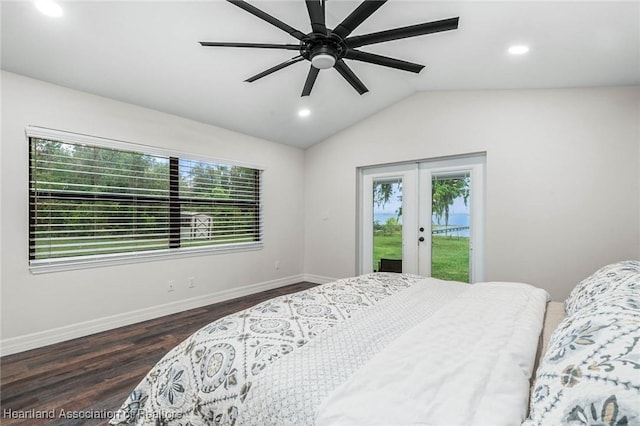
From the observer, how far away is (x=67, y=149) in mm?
2889

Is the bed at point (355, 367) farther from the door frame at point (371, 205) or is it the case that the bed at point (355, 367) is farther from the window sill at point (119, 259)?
the door frame at point (371, 205)

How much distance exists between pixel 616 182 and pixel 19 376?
17.9ft

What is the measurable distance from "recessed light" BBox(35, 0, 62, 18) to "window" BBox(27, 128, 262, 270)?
1063 millimetres

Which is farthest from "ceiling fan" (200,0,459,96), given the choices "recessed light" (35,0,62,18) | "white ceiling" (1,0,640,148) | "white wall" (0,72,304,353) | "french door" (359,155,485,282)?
"french door" (359,155,485,282)

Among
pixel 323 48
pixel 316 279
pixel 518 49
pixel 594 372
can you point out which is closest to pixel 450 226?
pixel 518 49

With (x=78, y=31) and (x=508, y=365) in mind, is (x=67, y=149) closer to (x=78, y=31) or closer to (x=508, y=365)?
(x=78, y=31)

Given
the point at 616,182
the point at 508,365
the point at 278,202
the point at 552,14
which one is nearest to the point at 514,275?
the point at 616,182

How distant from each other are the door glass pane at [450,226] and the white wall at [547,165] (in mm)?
314

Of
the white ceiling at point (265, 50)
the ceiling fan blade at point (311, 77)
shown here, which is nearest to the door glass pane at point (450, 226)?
the white ceiling at point (265, 50)

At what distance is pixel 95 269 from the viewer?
3033 millimetres

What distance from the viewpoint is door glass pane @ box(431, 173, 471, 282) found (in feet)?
12.6

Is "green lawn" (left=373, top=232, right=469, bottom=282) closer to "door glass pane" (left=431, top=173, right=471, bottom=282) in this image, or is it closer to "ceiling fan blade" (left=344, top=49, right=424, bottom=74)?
"door glass pane" (left=431, top=173, right=471, bottom=282)

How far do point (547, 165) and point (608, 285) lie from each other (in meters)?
2.41

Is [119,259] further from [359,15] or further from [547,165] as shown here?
[547,165]
